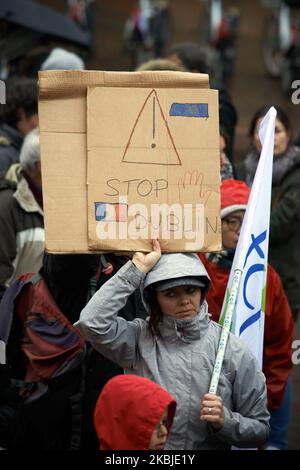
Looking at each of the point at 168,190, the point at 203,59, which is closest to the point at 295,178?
the point at 203,59

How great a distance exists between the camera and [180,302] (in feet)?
13.0

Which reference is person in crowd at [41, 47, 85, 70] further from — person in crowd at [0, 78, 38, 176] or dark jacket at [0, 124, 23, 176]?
dark jacket at [0, 124, 23, 176]

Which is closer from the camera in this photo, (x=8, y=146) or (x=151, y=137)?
(x=151, y=137)

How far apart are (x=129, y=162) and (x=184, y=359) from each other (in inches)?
28.2

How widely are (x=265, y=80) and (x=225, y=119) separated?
947 cm

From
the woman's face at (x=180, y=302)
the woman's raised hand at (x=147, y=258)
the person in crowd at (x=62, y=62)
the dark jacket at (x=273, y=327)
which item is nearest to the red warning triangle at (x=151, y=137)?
the woman's raised hand at (x=147, y=258)

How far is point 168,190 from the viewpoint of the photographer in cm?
398

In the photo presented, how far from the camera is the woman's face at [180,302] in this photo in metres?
3.95

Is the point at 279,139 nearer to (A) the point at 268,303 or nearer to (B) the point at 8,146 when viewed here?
(B) the point at 8,146

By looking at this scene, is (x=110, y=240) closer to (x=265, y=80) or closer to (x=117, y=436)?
(x=117, y=436)

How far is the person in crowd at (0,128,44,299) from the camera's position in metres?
5.20

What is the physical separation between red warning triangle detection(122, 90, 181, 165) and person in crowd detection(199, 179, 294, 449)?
952mm

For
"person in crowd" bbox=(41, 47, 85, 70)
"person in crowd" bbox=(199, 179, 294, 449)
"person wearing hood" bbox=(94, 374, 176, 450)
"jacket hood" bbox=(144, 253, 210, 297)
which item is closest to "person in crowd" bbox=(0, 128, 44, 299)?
"person in crowd" bbox=(199, 179, 294, 449)

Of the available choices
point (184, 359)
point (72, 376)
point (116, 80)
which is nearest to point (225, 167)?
point (72, 376)
